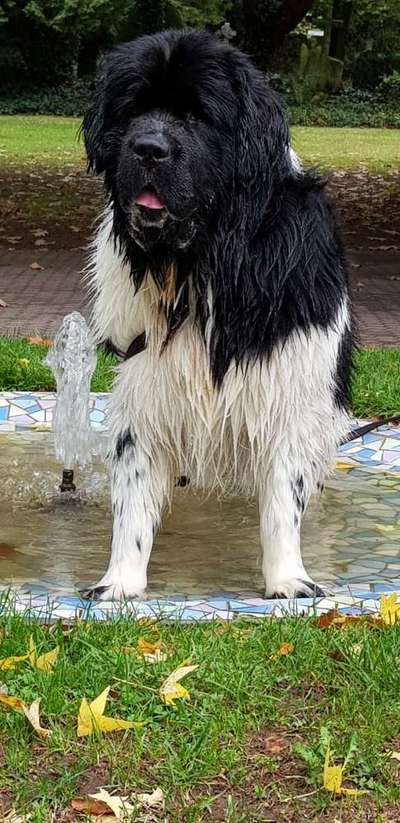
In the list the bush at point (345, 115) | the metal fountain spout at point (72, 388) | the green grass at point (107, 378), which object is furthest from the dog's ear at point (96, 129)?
the bush at point (345, 115)

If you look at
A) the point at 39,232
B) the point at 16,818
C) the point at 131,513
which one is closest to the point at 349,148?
the point at 39,232

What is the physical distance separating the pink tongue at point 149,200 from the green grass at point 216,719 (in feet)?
4.14

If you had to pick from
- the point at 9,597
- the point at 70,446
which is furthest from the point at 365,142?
the point at 9,597

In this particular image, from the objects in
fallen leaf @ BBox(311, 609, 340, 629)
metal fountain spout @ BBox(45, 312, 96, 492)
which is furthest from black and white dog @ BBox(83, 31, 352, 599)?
metal fountain spout @ BBox(45, 312, 96, 492)

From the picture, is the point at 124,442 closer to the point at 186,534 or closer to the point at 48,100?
the point at 186,534

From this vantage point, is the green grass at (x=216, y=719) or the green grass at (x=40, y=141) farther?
the green grass at (x=40, y=141)

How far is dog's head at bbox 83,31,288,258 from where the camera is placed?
3.63 metres

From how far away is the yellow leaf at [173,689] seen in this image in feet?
10.3

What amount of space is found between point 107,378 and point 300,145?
2073 centimetres

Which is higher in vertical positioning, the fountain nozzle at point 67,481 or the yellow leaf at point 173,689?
the yellow leaf at point 173,689

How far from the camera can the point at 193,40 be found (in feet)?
12.2

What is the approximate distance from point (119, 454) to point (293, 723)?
150cm

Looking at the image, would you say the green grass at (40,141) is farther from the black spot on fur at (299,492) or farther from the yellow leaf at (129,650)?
the yellow leaf at (129,650)

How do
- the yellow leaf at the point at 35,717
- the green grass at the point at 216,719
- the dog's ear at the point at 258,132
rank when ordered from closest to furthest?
the green grass at the point at 216,719 < the yellow leaf at the point at 35,717 < the dog's ear at the point at 258,132
